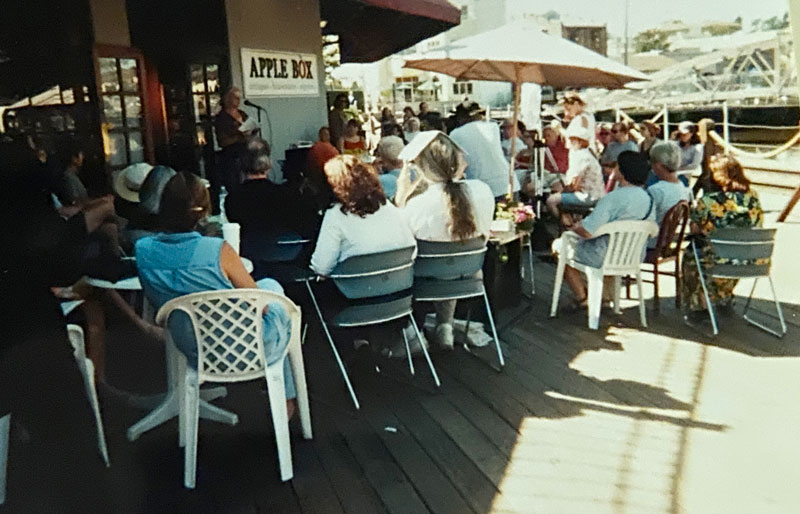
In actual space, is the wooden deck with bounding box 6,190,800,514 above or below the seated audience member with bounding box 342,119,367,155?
below

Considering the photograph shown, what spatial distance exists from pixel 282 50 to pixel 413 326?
5.00 metres

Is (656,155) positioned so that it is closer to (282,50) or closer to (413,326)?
(413,326)

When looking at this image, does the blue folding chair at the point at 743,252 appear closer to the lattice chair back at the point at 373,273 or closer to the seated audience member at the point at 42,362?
the lattice chair back at the point at 373,273

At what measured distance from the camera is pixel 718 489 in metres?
2.88

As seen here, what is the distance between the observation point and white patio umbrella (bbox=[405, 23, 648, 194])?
5.66 meters

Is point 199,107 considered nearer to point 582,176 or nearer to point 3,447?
point 582,176

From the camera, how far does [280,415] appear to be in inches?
119

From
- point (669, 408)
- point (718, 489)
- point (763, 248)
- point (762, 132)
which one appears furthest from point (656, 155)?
point (762, 132)

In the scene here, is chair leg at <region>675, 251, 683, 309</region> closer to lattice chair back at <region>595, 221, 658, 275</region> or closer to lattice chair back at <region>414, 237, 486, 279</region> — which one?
lattice chair back at <region>595, 221, 658, 275</region>

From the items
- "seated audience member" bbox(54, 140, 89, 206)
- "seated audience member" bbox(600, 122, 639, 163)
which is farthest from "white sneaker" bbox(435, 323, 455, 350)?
"seated audience member" bbox(600, 122, 639, 163)

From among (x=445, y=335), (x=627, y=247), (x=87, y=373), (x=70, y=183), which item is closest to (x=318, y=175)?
(x=70, y=183)

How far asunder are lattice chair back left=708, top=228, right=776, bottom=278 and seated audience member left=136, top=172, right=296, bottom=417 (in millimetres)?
2998

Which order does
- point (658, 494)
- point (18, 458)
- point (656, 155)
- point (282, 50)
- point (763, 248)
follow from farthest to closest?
point (282, 50) < point (656, 155) < point (763, 248) < point (18, 458) < point (658, 494)

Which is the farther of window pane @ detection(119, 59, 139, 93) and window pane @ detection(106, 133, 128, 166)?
window pane @ detection(119, 59, 139, 93)
